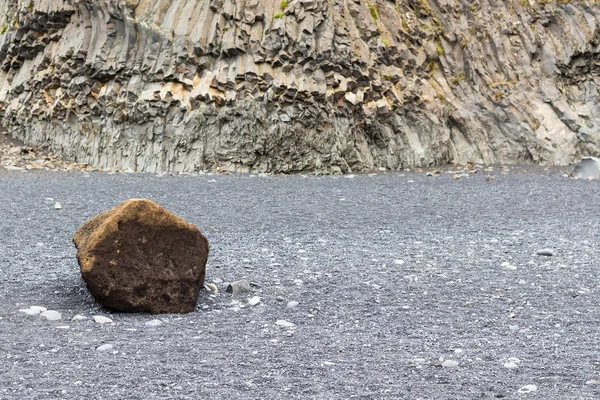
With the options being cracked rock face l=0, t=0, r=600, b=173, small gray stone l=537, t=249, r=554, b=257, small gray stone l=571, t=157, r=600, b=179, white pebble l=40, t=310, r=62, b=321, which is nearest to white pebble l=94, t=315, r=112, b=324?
white pebble l=40, t=310, r=62, b=321

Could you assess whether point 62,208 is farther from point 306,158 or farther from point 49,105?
point 49,105

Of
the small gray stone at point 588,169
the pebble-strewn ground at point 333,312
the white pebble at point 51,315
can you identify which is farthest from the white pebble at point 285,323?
the small gray stone at point 588,169

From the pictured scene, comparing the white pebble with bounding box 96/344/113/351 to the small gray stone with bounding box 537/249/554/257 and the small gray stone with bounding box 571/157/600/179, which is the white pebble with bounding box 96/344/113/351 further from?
the small gray stone with bounding box 571/157/600/179

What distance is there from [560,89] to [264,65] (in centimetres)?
693

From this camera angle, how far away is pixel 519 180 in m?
12.4

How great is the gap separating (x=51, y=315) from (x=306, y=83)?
10012 mm

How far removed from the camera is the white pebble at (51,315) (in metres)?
4.51

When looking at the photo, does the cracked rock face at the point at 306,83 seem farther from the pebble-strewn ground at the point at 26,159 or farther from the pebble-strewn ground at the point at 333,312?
the pebble-strewn ground at the point at 333,312

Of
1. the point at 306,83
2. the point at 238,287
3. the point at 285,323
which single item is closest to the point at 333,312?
the point at 285,323

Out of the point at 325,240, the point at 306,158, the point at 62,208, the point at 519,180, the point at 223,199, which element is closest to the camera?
the point at 325,240

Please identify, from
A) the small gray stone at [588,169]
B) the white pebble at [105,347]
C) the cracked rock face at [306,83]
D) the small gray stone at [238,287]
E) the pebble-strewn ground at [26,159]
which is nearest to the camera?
the white pebble at [105,347]

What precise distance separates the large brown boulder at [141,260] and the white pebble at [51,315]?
0.25 metres

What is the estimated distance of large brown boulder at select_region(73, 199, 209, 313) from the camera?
4.58 meters

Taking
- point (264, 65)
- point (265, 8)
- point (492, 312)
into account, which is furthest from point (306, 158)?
point (492, 312)
